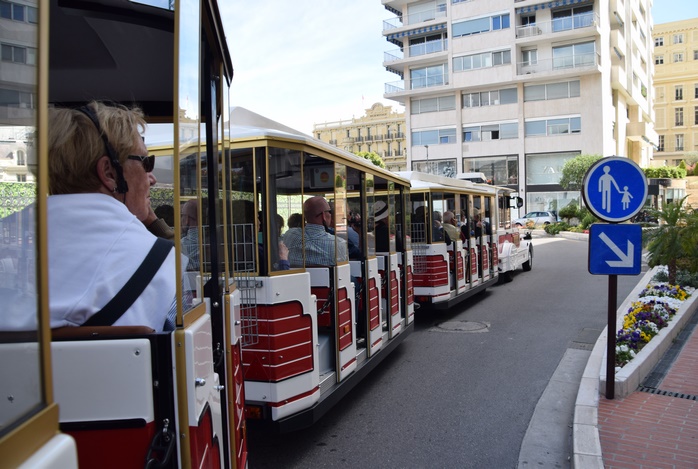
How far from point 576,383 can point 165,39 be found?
570 centimetres

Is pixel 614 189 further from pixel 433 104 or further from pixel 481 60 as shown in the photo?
pixel 433 104

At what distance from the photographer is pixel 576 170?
127 ft

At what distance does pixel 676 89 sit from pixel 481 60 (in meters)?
49.5

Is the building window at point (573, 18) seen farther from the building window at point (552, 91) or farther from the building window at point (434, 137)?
the building window at point (434, 137)

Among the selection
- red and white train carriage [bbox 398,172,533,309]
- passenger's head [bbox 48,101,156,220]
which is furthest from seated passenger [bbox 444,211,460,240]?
passenger's head [bbox 48,101,156,220]

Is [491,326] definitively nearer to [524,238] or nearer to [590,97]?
[524,238]

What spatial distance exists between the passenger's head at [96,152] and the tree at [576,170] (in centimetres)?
3946

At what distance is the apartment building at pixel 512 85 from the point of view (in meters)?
43.0

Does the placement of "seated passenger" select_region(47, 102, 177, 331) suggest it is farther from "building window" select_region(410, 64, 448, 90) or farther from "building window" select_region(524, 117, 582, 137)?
"building window" select_region(410, 64, 448, 90)

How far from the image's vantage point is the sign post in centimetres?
542

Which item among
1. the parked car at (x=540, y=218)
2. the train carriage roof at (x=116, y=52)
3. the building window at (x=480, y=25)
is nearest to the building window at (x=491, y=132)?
the parked car at (x=540, y=218)

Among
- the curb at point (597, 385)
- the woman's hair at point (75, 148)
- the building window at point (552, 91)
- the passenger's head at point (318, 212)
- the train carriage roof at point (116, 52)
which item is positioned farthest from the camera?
the building window at point (552, 91)

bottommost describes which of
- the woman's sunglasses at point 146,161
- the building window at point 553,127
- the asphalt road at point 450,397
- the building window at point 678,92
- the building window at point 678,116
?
the asphalt road at point 450,397

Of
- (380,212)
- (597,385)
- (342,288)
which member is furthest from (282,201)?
(597,385)
